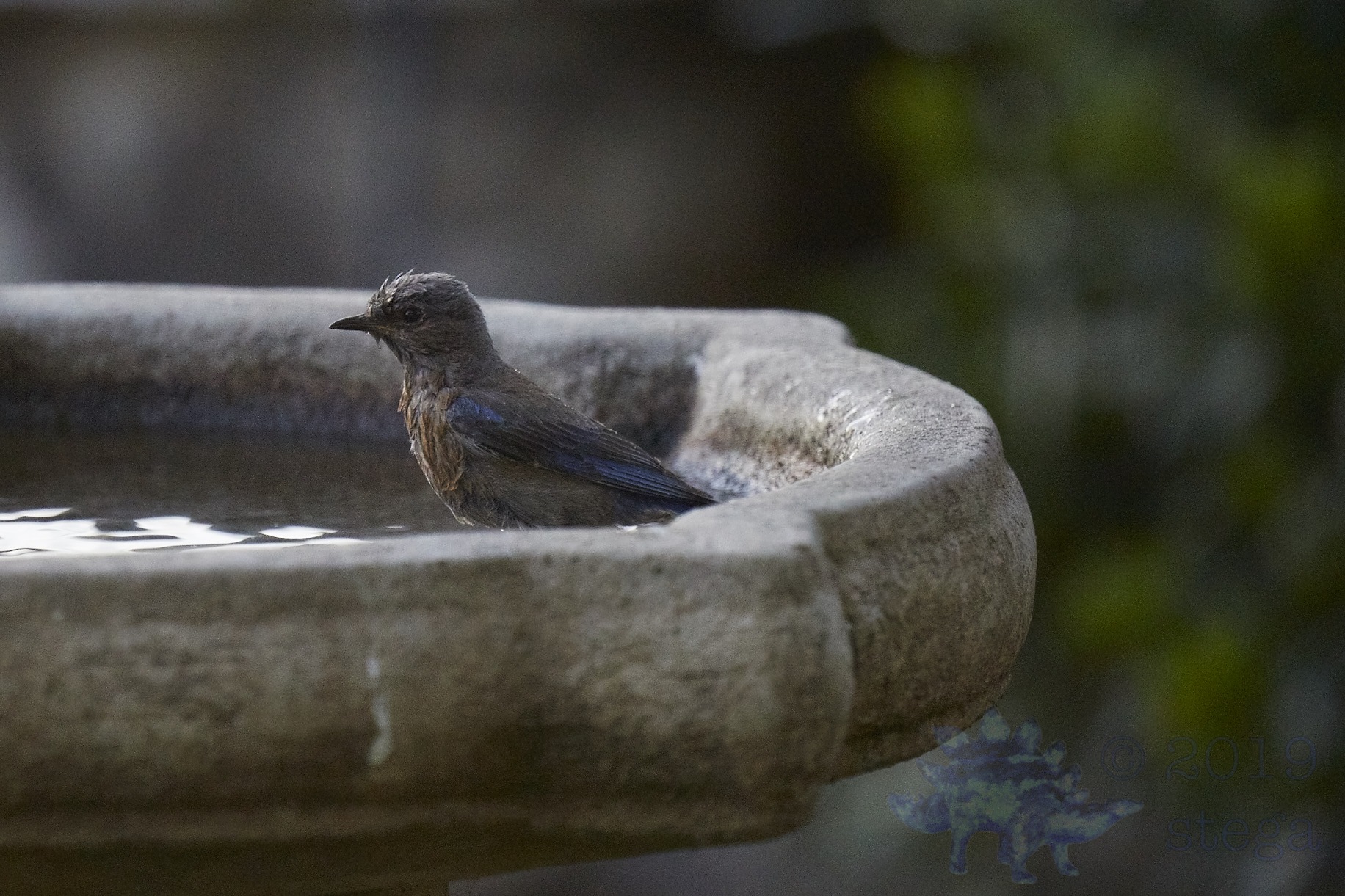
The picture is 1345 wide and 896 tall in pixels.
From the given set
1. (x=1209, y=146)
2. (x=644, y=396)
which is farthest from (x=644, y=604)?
(x=1209, y=146)

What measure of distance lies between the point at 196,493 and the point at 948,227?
3092 mm

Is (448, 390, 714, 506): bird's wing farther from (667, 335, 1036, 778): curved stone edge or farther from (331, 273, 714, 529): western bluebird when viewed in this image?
(667, 335, 1036, 778): curved stone edge

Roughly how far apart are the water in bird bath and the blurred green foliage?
2191 mm

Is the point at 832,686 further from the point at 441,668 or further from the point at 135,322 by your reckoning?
the point at 135,322

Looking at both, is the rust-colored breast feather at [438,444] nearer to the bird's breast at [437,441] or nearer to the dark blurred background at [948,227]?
the bird's breast at [437,441]

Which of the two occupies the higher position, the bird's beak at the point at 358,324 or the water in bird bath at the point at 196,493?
the bird's beak at the point at 358,324

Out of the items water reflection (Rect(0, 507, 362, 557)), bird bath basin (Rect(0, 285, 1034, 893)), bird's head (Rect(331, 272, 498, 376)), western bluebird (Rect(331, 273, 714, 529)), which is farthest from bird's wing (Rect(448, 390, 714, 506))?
bird bath basin (Rect(0, 285, 1034, 893))

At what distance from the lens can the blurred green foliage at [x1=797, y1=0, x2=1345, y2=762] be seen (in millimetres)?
3984

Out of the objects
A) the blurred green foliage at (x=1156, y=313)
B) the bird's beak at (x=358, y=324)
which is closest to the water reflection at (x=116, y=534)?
the bird's beak at (x=358, y=324)

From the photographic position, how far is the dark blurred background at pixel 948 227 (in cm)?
403

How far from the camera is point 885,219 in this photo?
7.62 meters

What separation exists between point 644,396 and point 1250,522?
6.79 ft

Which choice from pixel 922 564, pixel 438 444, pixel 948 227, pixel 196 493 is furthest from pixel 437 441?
pixel 948 227

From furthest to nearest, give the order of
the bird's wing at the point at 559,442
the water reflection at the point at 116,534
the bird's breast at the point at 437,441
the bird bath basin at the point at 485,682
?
the bird's breast at the point at 437,441, the bird's wing at the point at 559,442, the water reflection at the point at 116,534, the bird bath basin at the point at 485,682
